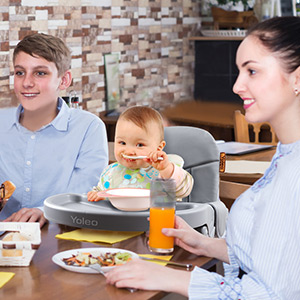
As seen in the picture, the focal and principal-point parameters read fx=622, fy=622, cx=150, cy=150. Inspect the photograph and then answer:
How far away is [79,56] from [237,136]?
110 centimetres

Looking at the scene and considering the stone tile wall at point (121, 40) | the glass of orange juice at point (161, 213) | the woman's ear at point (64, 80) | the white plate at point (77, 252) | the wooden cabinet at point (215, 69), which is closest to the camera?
the white plate at point (77, 252)

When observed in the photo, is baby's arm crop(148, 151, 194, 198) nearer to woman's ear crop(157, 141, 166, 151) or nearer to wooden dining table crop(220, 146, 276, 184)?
woman's ear crop(157, 141, 166, 151)

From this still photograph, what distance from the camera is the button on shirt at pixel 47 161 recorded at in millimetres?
1981

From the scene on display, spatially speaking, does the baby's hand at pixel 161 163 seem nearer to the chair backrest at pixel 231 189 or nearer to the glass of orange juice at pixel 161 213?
the glass of orange juice at pixel 161 213

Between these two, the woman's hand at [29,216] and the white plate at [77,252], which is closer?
the white plate at [77,252]

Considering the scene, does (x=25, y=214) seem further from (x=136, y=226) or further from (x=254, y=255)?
(x=254, y=255)

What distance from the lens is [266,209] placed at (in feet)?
3.99

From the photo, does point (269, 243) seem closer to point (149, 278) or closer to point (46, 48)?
point (149, 278)

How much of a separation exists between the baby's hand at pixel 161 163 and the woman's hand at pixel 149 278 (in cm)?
47

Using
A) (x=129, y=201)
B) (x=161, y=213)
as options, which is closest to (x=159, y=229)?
(x=161, y=213)

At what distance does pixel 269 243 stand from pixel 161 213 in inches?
13.3

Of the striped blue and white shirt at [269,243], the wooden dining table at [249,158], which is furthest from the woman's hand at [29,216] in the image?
the wooden dining table at [249,158]

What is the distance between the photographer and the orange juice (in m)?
1.47

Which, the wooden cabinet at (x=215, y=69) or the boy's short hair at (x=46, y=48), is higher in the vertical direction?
the boy's short hair at (x=46, y=48)
